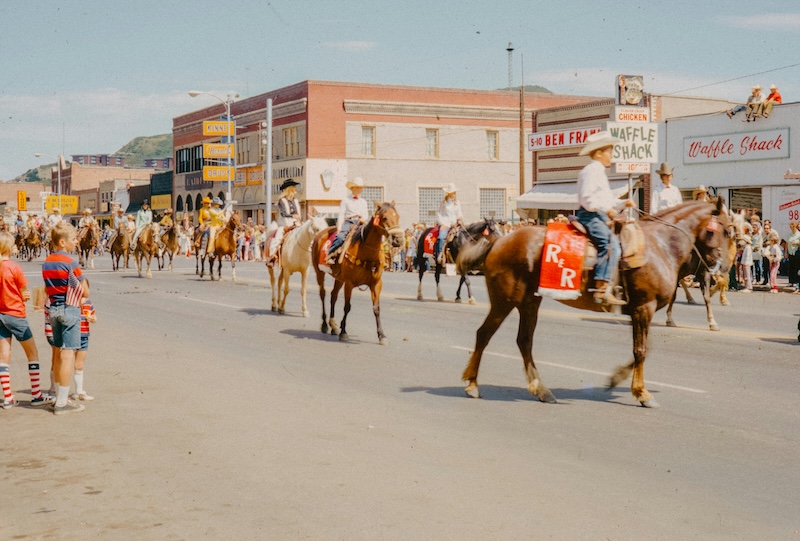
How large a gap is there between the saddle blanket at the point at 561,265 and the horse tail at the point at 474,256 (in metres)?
0.76

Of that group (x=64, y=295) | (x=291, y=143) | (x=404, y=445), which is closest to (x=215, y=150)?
(x=291, y=143)

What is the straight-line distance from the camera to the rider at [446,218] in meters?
21.3

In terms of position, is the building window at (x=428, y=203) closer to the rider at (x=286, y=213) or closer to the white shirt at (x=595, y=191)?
the rider at (x=286, y=213)

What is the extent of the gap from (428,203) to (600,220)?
56.7 m

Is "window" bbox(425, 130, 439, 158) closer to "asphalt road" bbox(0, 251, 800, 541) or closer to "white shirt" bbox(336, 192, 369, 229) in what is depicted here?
"white shirt" bbox(336, 192, 369, 229)

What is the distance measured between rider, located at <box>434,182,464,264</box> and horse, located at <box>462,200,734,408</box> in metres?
11.4

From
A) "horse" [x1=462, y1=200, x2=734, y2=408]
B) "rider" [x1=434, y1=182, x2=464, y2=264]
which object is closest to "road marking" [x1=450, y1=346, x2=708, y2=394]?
"horse" [x1=462, y1=200, x2=734, y2=408]

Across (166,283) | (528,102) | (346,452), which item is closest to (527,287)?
(346,452)

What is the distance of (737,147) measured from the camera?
120 ft

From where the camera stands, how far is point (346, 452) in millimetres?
7371

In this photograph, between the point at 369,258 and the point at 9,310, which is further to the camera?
the point at 369,258

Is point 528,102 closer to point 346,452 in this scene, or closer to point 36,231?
point 36,231

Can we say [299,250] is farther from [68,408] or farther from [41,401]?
[68,408]

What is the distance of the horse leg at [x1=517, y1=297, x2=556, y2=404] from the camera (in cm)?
935
